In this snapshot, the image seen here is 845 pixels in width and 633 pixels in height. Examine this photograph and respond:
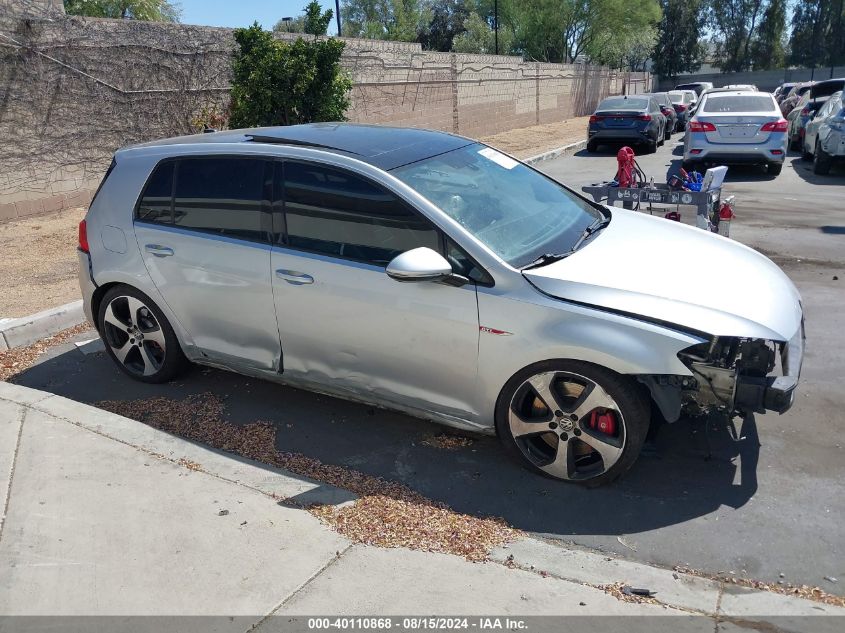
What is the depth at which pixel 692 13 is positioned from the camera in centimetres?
7275

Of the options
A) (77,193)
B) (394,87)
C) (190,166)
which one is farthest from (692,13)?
(190,166)

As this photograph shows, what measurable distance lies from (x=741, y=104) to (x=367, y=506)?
45.7ft

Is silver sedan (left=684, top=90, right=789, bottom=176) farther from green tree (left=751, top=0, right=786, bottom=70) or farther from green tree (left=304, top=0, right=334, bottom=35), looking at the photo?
green tree (left=751, top=0, right=786, bottom=70)

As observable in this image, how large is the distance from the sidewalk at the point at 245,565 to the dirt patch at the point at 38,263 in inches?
137

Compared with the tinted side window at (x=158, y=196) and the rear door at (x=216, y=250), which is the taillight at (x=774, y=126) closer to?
the rear door at (x=216, y=250)

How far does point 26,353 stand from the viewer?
591 cm

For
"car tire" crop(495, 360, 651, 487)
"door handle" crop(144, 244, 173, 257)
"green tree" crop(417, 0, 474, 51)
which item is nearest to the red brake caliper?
"car tire" crop(495, 360, 651, 487)

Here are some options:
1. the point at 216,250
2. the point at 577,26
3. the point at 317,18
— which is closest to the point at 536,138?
the point at 317,18

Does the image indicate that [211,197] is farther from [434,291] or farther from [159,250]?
[434,291]

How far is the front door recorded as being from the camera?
12.9ft

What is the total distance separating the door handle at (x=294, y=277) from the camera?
14.0 feet

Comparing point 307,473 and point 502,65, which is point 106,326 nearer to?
point 307,473
